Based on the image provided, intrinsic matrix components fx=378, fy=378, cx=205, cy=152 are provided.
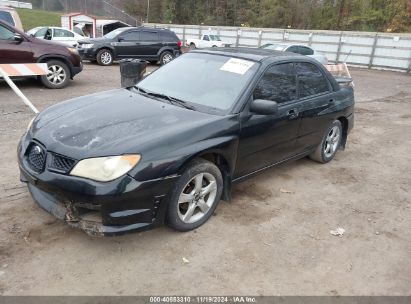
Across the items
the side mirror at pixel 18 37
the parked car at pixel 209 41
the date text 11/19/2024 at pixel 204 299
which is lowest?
the date text 11/19/2024 at pixel 204 299

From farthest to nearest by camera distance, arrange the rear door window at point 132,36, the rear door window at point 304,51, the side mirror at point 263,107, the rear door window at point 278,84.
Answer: the rear door window at point 132,36 < the rear door window at point 304,51 < the rear door window at point 278,84 < the side mirror at point 263,107

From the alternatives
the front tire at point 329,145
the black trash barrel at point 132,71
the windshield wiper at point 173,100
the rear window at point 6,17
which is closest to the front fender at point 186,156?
the windshield wiper at point 173,100

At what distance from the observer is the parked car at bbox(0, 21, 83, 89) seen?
876cm

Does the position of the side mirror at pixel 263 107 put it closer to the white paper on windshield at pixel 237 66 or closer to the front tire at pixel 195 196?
the white paper on windshield at pixel 237 66

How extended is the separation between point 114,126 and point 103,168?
53 cm

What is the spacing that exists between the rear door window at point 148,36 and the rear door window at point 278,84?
12.6 metres

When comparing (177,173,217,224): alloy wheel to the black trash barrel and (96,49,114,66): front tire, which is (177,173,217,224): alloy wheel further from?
(96,49,114,66): front tire

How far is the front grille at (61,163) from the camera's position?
2.92 meters

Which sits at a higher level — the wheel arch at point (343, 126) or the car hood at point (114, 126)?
the car hood at point (114, 126)

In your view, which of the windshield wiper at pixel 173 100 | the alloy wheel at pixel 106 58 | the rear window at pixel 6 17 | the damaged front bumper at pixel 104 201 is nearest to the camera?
the damaged front bumper at pixel 104 201

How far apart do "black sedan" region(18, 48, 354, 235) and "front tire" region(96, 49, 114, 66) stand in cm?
1176

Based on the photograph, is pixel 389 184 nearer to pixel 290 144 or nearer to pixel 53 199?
pixel 290 144

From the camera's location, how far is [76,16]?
29875 mm

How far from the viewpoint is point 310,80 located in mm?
4816
